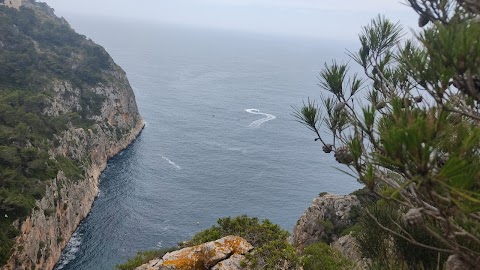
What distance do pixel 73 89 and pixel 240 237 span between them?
Result: 62.8 metres

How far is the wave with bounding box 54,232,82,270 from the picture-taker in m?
41.5

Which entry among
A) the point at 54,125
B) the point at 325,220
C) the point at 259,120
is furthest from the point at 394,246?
the point at 259,120

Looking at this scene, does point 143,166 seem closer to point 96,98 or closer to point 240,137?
point 96,98

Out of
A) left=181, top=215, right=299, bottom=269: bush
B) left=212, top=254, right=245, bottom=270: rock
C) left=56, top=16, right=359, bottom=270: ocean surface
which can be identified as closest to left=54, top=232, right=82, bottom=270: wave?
left=56, top=16, right=359, bottom=270: ocean surface

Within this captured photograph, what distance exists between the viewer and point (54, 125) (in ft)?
176

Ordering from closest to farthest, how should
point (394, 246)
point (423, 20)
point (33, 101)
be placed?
point (423, 20), point (394, 246), point (33, 101)

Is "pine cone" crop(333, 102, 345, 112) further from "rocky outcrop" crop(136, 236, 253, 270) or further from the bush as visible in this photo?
"rocky outcrop" crop(136, 236, 253, 270)

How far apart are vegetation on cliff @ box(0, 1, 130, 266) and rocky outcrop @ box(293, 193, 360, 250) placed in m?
25.0

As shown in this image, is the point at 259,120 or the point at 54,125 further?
the point at 259,120

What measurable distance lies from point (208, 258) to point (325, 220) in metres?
21.1

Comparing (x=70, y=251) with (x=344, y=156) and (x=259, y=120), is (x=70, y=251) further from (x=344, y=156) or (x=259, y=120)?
(x=259, y=120)

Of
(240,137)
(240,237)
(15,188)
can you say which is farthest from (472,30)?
(240,137)

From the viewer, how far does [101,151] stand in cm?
6575

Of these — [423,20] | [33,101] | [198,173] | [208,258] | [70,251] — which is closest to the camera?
[423,20]
